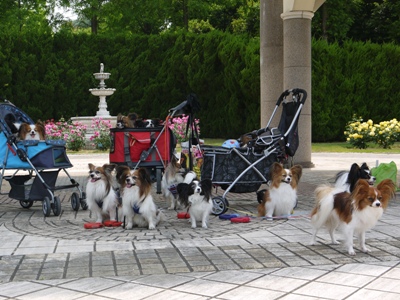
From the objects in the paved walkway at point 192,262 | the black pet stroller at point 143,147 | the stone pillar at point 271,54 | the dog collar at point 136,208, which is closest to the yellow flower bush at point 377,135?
the stone pillar at point 271,54

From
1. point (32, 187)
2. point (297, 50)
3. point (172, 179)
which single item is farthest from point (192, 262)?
point (297, 50)

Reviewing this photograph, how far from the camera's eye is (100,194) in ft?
21.5

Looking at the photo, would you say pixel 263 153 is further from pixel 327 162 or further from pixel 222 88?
pixel 222 88

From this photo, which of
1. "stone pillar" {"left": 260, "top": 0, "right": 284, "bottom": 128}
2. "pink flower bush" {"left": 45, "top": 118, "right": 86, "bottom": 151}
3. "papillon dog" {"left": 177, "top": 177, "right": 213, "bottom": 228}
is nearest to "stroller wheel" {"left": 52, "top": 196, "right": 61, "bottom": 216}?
"papillon dog" {"left": 177, "top": 177, "right": 213, "bottom": 228}

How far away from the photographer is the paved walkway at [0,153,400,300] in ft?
12.9

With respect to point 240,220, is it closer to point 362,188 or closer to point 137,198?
point 137,198

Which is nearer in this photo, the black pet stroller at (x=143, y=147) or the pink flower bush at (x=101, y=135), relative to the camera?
the black pet stroller at (x=143, y=147)

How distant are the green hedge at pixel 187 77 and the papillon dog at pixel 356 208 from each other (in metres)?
16.3

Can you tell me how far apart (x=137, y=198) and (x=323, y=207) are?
2.02 m

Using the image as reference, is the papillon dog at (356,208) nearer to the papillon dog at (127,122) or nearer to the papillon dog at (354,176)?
the papillon dog at (354,176)

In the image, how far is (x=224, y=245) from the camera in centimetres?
539

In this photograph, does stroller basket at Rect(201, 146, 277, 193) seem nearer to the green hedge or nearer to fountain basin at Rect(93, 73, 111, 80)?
the green hedge

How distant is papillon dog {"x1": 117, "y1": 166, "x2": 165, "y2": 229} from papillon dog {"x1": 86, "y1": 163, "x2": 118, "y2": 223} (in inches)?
10.8

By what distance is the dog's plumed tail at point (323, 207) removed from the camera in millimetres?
5211
